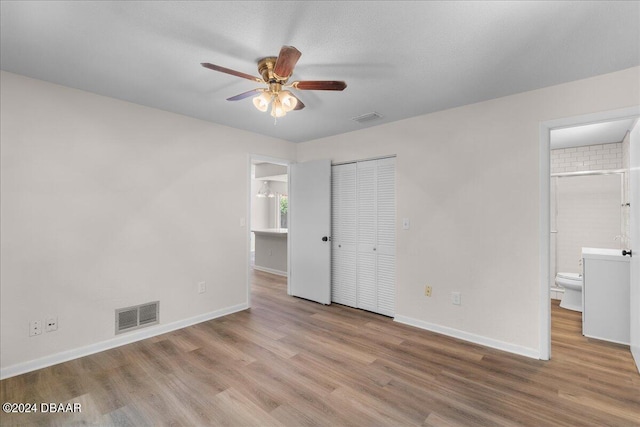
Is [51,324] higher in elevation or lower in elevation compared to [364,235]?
lower

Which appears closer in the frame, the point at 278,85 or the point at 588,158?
the point at 278,85

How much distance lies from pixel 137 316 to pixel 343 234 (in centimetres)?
266

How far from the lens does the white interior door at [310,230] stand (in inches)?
173

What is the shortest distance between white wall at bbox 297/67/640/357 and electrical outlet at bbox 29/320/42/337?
349cm

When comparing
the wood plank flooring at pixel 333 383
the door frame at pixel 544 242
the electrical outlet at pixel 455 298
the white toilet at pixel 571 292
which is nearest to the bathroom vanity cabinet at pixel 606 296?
the wood plank flooring at pixel 333 383

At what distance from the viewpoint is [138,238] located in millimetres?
3145

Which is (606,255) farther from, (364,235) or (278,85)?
(278,85)

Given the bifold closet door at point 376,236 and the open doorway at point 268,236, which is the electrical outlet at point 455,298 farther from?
the open doorway at point 268,236

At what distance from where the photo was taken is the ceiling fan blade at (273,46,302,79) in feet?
5.54

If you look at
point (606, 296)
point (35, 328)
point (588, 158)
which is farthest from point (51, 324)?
point (588, 158)

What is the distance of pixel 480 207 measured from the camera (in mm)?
3045

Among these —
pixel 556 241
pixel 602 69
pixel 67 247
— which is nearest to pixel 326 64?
pixel 602 69

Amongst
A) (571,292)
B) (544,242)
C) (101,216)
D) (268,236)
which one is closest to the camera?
(544,242)

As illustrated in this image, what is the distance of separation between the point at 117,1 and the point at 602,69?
3.35 meters
